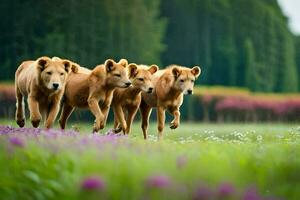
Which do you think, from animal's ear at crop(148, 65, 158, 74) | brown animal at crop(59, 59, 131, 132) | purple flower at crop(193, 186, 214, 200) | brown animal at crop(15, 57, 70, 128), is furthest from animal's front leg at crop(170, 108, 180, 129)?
purple flower at crop(193, 186, 214, 200)

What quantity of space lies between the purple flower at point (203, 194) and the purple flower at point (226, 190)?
0.33 feet

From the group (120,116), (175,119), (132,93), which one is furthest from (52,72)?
(175,119)

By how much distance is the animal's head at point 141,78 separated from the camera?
50.1ft

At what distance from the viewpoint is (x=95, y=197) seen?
6562mm

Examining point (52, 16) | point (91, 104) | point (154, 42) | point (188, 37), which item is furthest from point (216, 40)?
point (91, 104)

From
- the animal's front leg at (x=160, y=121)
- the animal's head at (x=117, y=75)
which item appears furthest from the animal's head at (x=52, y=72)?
the animal's front leg at (x=160, y=121)

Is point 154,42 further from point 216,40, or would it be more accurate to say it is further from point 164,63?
point 216,40

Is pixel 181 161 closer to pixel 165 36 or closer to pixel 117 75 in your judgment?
pixel 117 75

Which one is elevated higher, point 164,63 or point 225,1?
point 225,1

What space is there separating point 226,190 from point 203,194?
236mm

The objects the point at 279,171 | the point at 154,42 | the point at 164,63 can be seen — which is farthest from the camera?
the point at 164,63

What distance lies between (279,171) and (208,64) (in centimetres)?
5853

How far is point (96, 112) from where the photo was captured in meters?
14.1

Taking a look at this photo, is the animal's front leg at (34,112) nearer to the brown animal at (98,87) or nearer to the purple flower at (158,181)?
the brown animal at (98,87)
